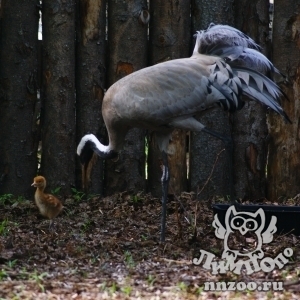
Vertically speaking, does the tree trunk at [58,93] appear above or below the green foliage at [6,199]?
above

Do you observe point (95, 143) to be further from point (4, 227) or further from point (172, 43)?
point (172, 43)

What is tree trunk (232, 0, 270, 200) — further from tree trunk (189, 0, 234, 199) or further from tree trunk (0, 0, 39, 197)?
tree trunk (0, 0, 39, 197)

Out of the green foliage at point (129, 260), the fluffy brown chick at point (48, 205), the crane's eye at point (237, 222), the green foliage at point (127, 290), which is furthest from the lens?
the fluffy brown chick at point (48, 205)

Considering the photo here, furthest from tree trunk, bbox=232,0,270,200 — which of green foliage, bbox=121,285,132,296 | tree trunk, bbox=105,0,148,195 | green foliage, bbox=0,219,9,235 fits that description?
green foliage, bbox=121,285,132,296

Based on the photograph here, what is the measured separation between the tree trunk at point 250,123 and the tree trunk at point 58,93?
1566mm

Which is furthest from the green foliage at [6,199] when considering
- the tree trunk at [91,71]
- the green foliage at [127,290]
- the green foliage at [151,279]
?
the green foliage at [127,290]

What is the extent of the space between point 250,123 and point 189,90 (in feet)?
5.28

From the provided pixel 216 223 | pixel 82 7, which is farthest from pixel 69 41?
pixel 216 223

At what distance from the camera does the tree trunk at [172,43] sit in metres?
8.30

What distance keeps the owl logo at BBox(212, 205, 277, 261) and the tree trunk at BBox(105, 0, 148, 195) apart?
71.4 inches

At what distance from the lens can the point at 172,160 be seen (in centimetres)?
840

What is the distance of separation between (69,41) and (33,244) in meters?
2.36

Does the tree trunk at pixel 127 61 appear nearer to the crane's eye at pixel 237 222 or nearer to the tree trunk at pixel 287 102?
the tree trunk at pixel 287 102

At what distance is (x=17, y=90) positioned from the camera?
26.9ft
